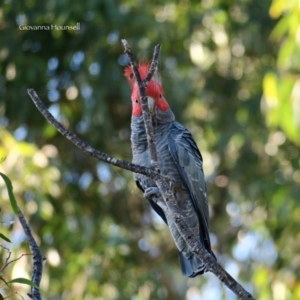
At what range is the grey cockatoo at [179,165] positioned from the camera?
4035 mm

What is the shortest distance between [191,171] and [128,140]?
341 cm

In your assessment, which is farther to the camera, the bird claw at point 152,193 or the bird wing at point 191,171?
the bird wing at point 191,171

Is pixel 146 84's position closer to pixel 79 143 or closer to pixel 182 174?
pixel 79 143

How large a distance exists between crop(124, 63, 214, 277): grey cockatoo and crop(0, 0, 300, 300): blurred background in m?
1.29

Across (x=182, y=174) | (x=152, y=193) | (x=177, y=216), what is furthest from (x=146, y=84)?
(x=182, y=174)

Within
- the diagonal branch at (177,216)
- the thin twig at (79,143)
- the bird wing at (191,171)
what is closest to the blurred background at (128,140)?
the bird wing at (191,171)

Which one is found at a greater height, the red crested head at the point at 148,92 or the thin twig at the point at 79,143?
the red crested head at the point at 148,92

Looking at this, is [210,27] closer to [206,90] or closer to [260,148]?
[206,90]

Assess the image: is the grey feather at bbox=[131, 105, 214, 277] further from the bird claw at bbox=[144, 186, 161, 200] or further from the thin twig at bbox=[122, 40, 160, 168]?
the thin twig at bbox=[122, 40, 160, 168]

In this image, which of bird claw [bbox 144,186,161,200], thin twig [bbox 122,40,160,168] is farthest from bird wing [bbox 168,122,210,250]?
thin twig [bbox 122,40,160,168]

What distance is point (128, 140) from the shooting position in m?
7.44

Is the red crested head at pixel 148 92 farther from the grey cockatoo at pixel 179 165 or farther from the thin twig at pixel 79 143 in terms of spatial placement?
the thin twig at pixel 79 143

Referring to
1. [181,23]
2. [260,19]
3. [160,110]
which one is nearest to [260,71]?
[260,19]

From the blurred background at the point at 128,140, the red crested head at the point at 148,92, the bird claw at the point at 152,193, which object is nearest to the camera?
the bird claw at the point at 152,193
